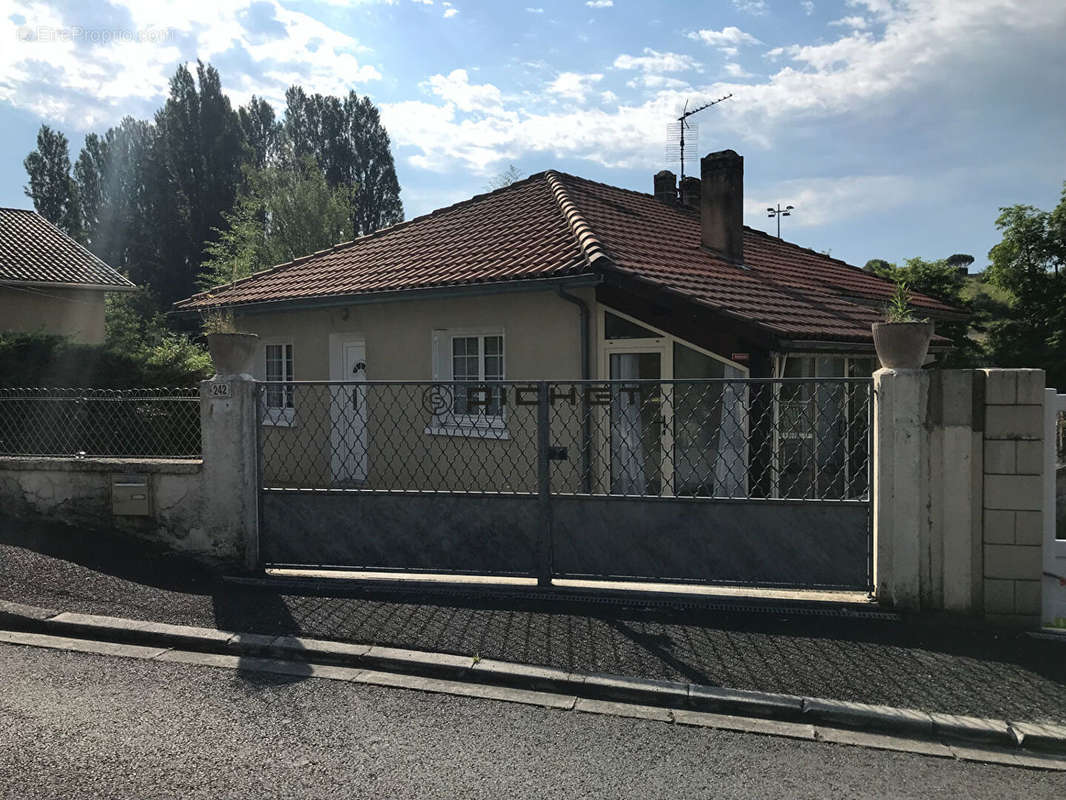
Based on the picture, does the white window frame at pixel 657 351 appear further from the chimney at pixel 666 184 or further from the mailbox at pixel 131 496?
the chimney at pixel 666 184

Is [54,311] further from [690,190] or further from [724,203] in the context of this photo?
[724,203]

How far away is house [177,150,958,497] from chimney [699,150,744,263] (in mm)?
24

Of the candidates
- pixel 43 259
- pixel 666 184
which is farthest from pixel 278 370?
pixel 43 259

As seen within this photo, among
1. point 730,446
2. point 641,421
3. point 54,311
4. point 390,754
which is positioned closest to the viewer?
point 390,754

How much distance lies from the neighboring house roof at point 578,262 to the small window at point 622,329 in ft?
1.90

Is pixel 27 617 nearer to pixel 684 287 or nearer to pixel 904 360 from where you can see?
pixel 904 360


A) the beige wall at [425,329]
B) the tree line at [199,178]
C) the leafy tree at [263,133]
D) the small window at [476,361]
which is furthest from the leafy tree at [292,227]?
the small window at [476,361]

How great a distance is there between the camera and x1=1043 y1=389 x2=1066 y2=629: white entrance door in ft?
17.9

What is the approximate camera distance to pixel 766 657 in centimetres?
500

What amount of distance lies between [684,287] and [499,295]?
2370 millimetres

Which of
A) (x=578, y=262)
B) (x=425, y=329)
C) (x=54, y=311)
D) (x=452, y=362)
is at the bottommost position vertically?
(x=452, y=362)

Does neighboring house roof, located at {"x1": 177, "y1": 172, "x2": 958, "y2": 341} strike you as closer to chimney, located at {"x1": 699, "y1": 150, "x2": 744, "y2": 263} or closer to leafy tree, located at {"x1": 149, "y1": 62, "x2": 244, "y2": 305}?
chimney, located at {"x1": 699, "y1": 150, "x2": 744, "y2": 263}

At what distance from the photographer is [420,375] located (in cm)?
1180

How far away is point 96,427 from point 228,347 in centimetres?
247
